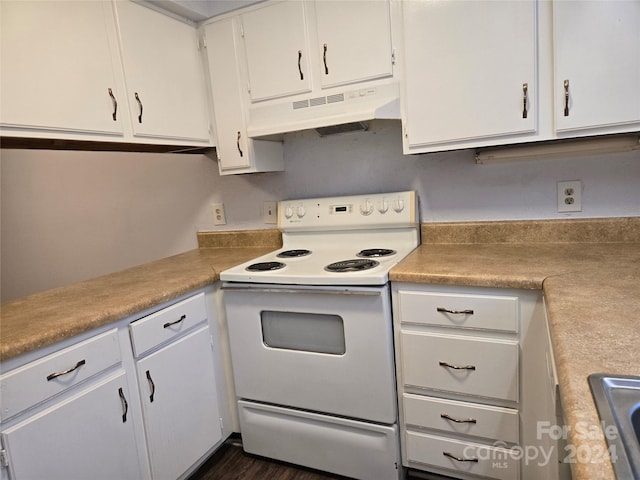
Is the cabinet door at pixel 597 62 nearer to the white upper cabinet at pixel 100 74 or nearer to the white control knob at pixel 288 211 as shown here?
the white control knob at pixel 288 211

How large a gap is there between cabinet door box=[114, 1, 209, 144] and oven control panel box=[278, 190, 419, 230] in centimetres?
58

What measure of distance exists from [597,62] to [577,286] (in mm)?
768

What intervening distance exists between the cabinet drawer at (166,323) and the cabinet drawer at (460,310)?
83 cm

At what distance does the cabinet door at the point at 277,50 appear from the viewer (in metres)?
1.79

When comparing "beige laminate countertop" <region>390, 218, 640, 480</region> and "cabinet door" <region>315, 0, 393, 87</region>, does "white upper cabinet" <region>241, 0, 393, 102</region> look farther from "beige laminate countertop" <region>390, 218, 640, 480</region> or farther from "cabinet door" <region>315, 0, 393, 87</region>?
"beige laminate countertop" <region>390, 218, 640, 480</region>

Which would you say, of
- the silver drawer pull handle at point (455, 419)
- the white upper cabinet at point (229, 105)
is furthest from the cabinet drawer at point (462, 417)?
the white upper cabinet at point (229, 105)

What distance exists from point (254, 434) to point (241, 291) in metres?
0.67

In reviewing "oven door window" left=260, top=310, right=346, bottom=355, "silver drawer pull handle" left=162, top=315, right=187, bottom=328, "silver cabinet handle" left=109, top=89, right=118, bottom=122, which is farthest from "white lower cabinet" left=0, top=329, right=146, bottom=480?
"silver cabinet handle" left=109, top=89, right=118, bottom=122

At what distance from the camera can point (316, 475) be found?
1.75 m

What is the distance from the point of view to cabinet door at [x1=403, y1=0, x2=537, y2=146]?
4.72ft

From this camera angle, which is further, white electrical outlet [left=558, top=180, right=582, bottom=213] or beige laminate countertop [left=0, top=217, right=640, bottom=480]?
white electrical outlet [left=558, top=180, right=582, bottom=213]

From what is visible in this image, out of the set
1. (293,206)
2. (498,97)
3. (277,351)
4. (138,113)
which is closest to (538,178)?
(498,97)

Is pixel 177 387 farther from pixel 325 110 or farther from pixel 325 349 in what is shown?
pixel 325 110

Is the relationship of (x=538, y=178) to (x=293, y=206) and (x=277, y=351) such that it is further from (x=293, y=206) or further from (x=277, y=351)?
(x=277, y=351)
